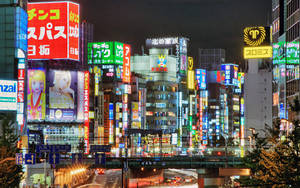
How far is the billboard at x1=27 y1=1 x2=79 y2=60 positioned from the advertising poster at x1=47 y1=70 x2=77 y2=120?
2.87 meters

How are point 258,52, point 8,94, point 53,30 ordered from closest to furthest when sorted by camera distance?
point 8,94, point 258,52, point 53,30

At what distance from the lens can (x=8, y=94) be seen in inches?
2448

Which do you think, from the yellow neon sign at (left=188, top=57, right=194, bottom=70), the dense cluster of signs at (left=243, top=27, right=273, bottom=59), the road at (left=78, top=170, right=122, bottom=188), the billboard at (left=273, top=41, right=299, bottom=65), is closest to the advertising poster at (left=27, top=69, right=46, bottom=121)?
the road at (left=78, top=170, right=122, bottom=188)

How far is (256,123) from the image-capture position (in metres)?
90.7

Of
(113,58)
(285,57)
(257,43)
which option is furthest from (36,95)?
(285,57)

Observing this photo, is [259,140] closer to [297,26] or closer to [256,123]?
[297,26]

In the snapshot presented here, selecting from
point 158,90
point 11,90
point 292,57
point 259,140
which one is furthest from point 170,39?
point 259,140

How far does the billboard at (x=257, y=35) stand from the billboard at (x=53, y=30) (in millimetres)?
28968

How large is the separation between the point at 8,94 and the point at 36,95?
3650cm

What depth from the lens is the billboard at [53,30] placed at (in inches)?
3944

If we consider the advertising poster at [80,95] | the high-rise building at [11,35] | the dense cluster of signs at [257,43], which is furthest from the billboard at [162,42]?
the high-rise building at [11,35]

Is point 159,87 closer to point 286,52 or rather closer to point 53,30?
point 53,30

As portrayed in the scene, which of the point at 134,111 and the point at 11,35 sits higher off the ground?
the point at 11,35

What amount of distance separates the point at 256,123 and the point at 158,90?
66.0 meters
